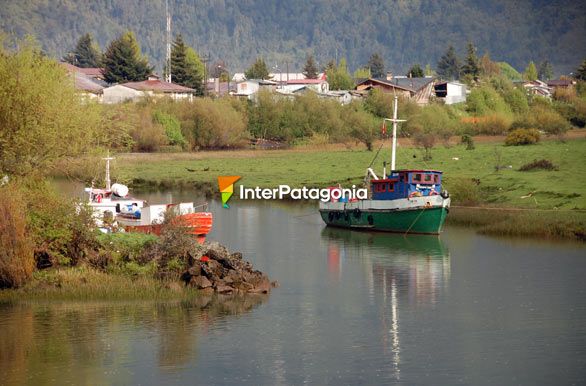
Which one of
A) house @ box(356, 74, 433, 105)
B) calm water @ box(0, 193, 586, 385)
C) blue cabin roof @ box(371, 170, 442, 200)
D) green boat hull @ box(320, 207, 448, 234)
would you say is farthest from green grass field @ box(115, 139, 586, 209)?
house @ box(356, 74, 433, 105)

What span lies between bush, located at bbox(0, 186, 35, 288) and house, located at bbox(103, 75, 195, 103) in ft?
369

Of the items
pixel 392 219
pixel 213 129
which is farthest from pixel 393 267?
pixel 213 129

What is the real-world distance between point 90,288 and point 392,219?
28.9 m

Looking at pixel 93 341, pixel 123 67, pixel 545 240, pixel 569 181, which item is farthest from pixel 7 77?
pixel 123 67

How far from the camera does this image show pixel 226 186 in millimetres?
98000

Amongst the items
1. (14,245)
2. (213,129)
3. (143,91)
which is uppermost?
(143,91)

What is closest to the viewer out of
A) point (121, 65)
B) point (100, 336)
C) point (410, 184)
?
point (100, 336)

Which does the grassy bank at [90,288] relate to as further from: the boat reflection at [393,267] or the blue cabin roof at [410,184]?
the blue cabin roof at [410,184]

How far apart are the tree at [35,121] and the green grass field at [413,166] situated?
8.76 m

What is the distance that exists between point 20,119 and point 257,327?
1651cm

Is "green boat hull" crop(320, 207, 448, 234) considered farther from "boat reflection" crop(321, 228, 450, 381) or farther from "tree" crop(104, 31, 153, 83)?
"tree" crop(104, 31, 153, 83)

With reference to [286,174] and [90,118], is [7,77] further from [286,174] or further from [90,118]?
[286,174]

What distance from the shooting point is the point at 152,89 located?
169000mm

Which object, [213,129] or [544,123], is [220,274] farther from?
[544,123]
